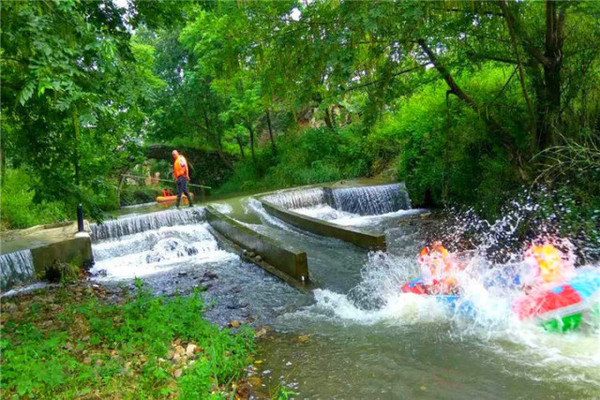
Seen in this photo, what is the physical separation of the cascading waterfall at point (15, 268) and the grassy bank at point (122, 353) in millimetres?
2587

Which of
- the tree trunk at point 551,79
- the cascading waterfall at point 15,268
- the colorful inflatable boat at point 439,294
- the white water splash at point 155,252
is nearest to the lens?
the colorful inflatable boat at point 439,294

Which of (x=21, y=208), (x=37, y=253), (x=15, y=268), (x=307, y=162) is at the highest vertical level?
(x=307, y=162)

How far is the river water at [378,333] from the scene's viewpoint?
13.4 ft

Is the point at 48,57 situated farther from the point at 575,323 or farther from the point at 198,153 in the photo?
the point at 198,153

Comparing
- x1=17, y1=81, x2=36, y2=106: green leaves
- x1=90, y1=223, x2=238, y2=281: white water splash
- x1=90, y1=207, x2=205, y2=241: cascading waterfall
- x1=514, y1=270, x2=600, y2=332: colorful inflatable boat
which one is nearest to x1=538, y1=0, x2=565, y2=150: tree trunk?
x1=514, y1=270, x2=600, y2=332: colorful inflatable boat

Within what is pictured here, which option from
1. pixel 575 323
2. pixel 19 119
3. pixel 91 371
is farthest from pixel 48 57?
pixel 575 323

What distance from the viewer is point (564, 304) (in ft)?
15.7

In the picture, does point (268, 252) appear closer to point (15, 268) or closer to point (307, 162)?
point (15, 268)

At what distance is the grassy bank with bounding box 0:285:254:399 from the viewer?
12.1ft

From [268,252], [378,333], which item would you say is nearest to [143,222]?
[268,252]

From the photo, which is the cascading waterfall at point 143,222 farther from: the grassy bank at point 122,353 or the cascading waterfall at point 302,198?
the grassy bank at point 122,353

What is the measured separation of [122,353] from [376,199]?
1104cm

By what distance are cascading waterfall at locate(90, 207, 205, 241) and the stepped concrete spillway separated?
248 cm

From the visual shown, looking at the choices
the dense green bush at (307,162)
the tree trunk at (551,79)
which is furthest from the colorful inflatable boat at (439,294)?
the dense green bush at (307,162)
